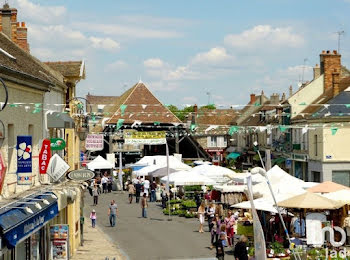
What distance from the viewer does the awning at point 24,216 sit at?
13.6m

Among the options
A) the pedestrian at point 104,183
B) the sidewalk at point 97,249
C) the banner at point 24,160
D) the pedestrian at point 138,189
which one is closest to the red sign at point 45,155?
the banner at point 24,160

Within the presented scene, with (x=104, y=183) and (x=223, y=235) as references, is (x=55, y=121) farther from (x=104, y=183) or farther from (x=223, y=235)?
(x=104, y=183)

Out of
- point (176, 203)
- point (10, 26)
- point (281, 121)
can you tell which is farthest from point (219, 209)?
point (281, 121)

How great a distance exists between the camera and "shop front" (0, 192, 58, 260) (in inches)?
537

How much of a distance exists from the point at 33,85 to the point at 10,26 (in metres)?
8.94

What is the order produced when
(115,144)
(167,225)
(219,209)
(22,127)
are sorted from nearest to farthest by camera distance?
(22,127) < (219,209) < (167,225) < (115,144)

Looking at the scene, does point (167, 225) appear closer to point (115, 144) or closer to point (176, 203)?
point (176, 203)

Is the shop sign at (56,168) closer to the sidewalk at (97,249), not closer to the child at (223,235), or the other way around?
the sidewalk at (97,249)

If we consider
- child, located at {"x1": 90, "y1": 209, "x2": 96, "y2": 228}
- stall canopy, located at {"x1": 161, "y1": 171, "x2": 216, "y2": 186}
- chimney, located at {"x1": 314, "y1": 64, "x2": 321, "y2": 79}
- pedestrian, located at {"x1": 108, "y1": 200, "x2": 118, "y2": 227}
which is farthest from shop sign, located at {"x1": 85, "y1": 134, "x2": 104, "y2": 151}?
chimney, located at {"x1": 314, "y1": 64, "x2": 321, "y2": 79}

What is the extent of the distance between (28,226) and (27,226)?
14 cm

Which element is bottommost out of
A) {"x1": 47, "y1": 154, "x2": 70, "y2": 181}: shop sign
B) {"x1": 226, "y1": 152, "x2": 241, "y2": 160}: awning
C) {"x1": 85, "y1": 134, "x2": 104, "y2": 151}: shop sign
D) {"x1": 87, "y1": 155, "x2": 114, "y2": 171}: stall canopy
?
{"x1": 226, "y1": 152, "x2": 241, "y2": 160}: awning

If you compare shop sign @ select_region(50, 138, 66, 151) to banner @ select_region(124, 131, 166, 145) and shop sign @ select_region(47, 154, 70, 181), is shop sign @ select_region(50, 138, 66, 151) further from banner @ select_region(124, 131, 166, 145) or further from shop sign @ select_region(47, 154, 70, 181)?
banner @ select_region(124, 131, 166, 145)

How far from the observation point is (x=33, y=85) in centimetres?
1973

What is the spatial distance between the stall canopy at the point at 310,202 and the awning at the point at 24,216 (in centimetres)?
697
